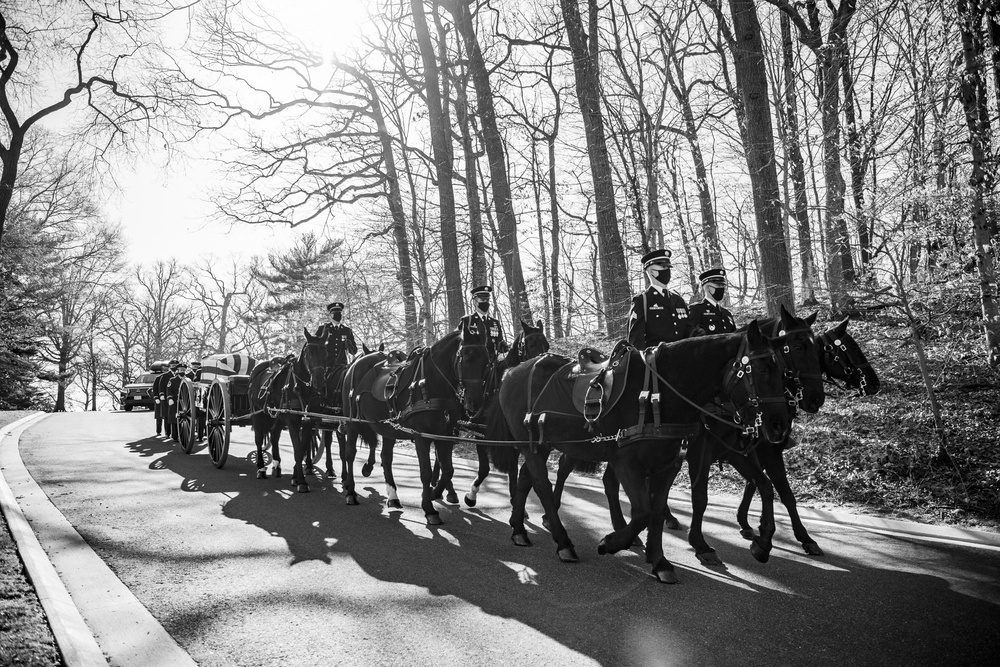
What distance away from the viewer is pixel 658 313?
6.68m

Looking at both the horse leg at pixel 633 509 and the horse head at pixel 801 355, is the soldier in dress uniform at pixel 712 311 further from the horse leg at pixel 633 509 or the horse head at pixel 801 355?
the horse leg at pixel 633 509

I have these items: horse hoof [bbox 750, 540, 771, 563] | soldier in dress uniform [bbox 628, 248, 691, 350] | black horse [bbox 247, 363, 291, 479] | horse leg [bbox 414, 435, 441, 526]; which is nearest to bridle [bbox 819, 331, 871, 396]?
soldier in dress uniform [bbox 628, 248, 691, 350]

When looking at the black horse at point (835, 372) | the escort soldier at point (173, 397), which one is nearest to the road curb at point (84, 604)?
the black horse at point (835, 372)

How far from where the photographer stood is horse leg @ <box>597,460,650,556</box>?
5.32 m

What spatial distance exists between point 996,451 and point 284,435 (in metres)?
15.5

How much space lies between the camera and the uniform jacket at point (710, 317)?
24.3 feet

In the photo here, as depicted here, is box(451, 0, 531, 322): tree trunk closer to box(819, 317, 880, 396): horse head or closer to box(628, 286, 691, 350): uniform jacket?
box(628, 286, 691, 350): uniform jacket

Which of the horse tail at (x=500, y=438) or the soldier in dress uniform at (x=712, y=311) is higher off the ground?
the soldier in dress uniform at (x=712, y=311)

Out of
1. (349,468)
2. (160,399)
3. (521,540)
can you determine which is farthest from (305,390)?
(160,399)

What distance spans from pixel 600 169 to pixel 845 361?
8961 millimetres

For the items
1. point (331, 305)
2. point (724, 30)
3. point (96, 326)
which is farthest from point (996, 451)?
point (96, 326)

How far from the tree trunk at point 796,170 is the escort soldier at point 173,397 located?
537 inches

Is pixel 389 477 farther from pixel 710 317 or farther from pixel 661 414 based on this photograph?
pixel 710 317

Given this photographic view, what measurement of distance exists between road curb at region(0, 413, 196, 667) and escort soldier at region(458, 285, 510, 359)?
4.11 meters
